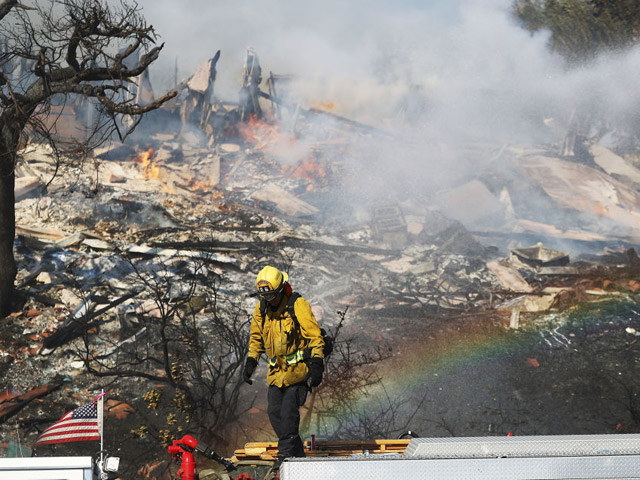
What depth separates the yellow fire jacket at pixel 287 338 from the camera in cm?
509

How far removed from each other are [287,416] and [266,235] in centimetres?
791

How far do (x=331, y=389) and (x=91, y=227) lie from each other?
636cm

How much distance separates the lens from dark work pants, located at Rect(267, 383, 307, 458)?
16.6ft

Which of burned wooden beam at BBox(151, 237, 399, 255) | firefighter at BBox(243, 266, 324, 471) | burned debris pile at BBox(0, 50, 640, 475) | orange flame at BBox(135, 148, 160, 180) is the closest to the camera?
firefighter at BBox(243, 266, 324, 471)

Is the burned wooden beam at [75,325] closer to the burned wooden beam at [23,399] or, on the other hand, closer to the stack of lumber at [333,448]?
the burned wooden beam at [23,399]

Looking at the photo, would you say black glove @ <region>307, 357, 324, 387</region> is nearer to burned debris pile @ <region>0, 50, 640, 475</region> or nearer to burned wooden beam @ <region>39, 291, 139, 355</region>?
burned debris pile @ <region>0, 50, 640, 475</region>

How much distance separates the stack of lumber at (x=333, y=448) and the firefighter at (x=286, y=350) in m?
0.33

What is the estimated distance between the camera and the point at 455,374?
9422mm

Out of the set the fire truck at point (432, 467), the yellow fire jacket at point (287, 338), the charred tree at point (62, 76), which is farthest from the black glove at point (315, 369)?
the charred tree at point (62, 76)

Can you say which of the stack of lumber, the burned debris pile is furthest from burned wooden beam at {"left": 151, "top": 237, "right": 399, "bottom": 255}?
the stack of lumber

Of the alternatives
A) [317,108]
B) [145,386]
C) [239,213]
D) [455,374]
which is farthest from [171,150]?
[455,374]

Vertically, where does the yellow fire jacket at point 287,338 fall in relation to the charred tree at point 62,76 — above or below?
below

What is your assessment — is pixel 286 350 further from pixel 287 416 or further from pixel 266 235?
pixel 266 235

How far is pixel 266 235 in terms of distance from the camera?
12852mm
